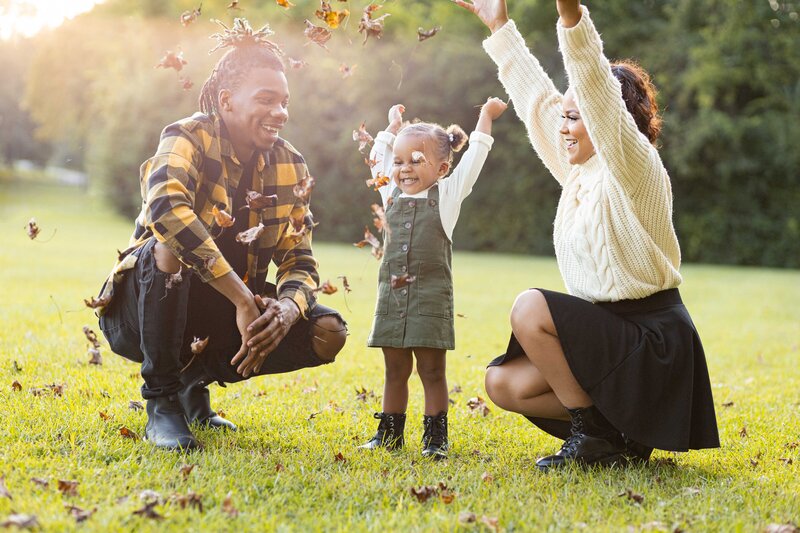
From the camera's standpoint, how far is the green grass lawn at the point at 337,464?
9.13 feet

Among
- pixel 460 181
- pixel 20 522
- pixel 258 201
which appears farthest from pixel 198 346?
pixel 460 181

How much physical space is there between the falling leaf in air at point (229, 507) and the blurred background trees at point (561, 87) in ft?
63.1

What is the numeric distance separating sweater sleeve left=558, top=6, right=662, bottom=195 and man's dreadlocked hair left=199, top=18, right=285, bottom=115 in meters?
1.26

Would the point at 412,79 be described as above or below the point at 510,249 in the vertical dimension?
above

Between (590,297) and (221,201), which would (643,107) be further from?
(221,201)

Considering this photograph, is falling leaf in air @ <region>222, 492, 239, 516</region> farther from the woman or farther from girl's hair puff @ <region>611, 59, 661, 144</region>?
girl's hair puff @ <region>611, 59, 661, 144</region>

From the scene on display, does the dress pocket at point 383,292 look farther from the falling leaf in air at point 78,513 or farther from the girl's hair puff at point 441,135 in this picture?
the falling leaf in air at point 78,513

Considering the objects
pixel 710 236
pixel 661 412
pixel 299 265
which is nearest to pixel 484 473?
pixel 661 412

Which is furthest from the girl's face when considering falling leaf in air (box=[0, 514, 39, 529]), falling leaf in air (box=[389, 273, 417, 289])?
falling leaf in air (box=[0, 514, 39, 529])

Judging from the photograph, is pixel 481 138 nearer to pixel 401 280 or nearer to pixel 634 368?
pixel 401 280

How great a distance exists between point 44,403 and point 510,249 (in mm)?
23196

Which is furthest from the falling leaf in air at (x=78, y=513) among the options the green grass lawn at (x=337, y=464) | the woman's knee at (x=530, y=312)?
the woman's knee at (x=530, y=312)

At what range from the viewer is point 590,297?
366 cm

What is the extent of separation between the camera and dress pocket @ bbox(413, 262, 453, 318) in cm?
376
